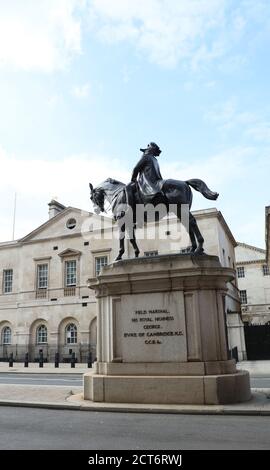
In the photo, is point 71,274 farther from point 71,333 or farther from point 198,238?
point 198,238

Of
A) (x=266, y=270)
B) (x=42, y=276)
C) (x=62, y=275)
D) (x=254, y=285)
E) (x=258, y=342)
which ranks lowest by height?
(x=258, y=342)

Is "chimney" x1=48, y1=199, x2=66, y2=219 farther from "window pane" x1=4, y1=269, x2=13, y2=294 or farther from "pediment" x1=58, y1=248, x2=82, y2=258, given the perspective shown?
"window pane" x1=4, y1=269, x2=13, y2=294

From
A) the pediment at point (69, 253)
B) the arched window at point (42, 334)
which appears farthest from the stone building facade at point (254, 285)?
the arched window at point (42, 334)

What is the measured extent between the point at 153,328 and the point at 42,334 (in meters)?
28.9

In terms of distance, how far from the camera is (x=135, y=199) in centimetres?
1135

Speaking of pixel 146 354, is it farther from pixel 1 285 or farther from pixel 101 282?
pixel 1 285

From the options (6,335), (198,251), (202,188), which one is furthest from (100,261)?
(198,251)

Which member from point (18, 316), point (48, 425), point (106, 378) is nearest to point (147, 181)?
point (106, 378)

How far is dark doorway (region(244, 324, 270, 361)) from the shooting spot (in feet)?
98.6

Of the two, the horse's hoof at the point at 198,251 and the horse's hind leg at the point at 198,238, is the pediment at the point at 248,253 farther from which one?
the horse's hoof at the point at 198,251

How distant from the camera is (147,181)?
36.6 ft

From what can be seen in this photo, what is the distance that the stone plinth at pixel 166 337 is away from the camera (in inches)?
359

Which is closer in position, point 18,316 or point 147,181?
point 147,181

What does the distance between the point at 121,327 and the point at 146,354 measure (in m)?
0.85
